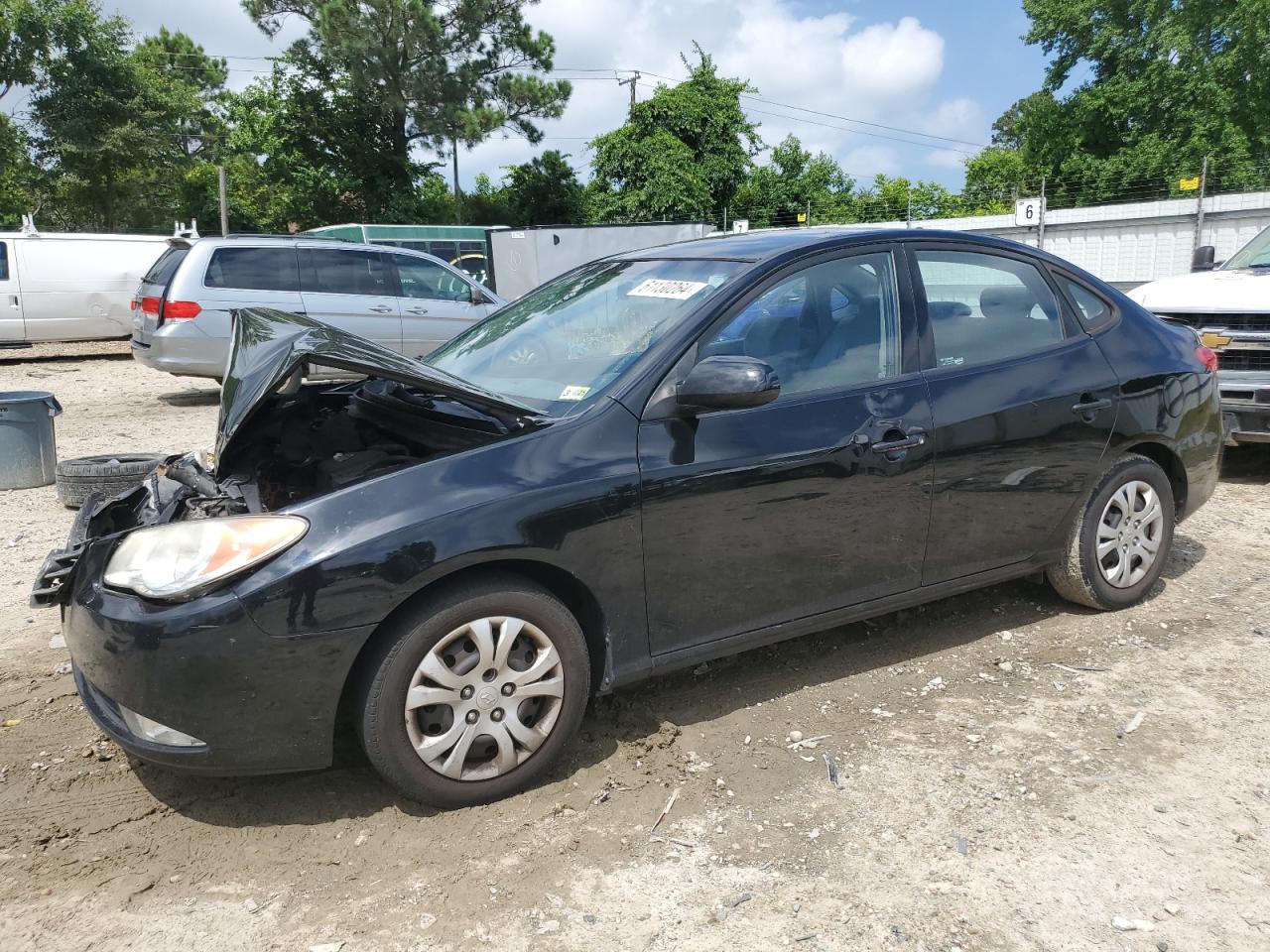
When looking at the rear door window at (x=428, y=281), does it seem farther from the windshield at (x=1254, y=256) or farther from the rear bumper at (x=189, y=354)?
the windshield at (x=1254, y=256)

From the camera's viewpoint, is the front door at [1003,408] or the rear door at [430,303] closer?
the front door at [1003,408]

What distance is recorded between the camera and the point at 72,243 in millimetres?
15531

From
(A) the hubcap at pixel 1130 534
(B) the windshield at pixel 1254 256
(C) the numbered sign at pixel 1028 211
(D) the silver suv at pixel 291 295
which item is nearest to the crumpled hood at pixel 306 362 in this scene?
(A) the hubcap at pixel 1130 534

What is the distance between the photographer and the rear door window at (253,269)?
35.7 feet

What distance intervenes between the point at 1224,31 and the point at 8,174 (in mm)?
42736

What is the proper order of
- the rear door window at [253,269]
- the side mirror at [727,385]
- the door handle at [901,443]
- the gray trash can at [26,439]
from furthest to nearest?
1. the rear door window at [253,269]
2. the gray trash can at [26,439]
3. the door handle at [901,443]
4. the side mirror at [727,385]

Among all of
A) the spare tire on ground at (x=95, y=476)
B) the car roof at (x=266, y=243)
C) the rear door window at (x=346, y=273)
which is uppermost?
the car roof at (x=266, y=243)

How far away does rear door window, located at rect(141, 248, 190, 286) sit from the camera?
36.0 feet

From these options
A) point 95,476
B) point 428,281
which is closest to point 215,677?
point 95,476

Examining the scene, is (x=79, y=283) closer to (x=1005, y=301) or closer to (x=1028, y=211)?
(x=1005, y=301)

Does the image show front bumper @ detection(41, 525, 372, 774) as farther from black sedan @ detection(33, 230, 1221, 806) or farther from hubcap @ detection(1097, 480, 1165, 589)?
hubcap @ detection(1097, 480, 1165, 589)

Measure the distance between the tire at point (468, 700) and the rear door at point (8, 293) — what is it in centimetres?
1533

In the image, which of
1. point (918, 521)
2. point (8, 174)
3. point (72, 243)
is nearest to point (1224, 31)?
point (72, 243)

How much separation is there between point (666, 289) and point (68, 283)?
49.3 ft
